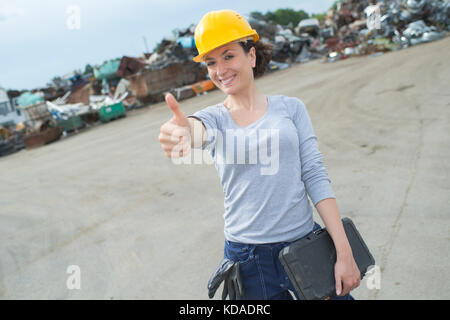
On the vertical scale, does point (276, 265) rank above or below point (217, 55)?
below

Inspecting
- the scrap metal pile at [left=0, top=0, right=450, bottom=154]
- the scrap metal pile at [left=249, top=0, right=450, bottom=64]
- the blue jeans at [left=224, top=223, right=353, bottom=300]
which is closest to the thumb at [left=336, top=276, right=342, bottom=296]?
the blue jeans at [left=224, top=223, right=353, bottom=300]

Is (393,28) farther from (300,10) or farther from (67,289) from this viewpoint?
(300,10)

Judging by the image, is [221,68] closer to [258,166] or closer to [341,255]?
[258,166]

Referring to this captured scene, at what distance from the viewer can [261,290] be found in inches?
64.7

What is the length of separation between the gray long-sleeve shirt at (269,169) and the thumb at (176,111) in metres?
0.15

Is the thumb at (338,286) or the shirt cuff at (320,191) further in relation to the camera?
the shirt cuff at (320,191)

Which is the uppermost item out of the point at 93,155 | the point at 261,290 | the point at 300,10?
the point at 300,10

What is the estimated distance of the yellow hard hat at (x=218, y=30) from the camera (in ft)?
5.05

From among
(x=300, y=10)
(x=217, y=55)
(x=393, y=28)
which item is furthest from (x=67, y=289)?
(x=300, y=10)

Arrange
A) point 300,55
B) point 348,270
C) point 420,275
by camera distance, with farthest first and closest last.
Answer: point 300,55 → point 420,275 → point 348,270

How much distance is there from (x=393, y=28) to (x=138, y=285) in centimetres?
1757

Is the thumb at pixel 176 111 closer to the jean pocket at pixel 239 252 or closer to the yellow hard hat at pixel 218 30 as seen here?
the yellow hard hat at pixel 218 30

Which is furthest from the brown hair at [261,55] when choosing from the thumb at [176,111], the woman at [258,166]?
the thumb at [176,111]
